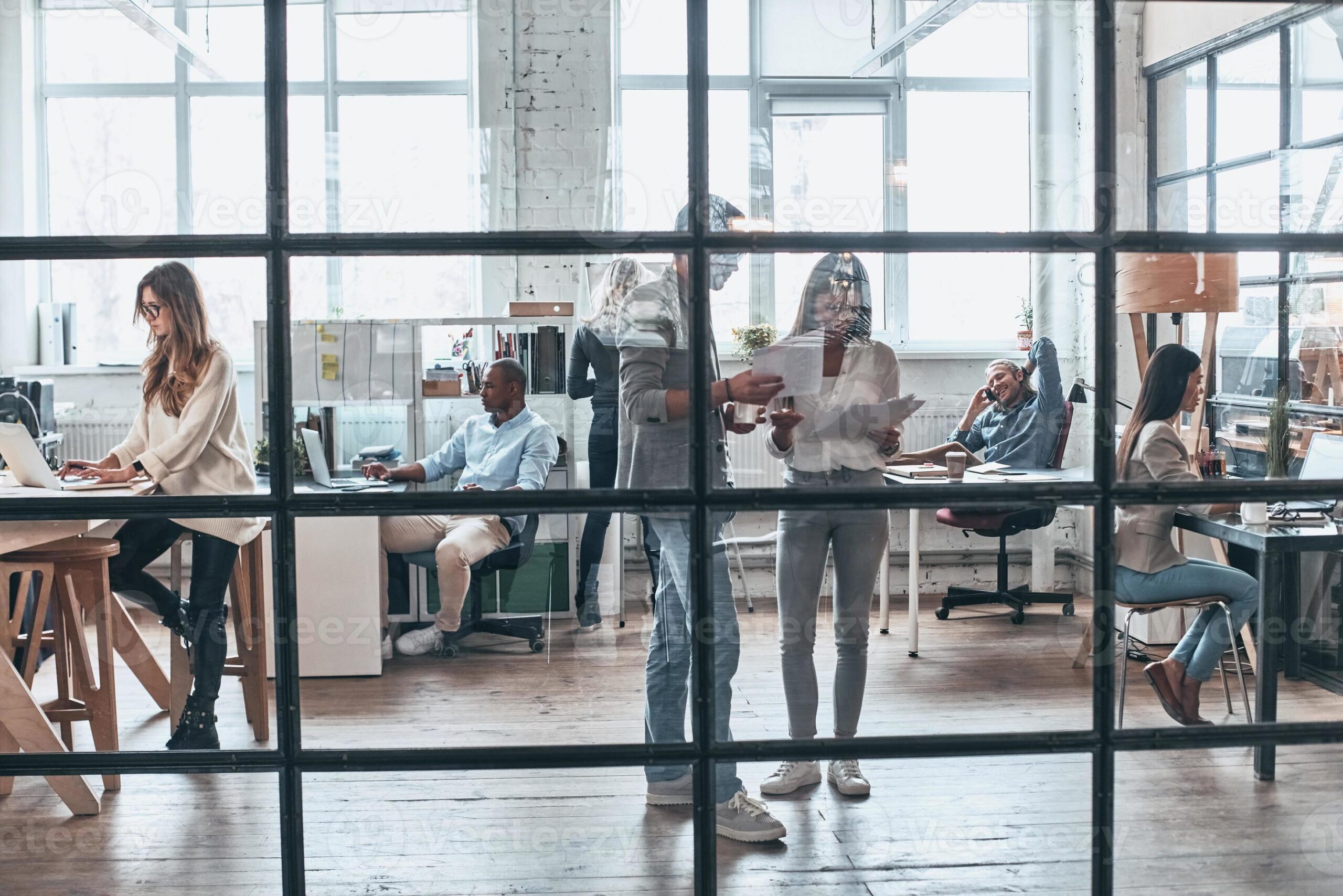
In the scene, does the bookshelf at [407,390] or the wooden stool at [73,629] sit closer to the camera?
the bookshelf at [407,390]

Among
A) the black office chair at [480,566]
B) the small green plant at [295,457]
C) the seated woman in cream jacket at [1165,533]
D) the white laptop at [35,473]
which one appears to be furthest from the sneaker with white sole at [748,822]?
the white laptop at [35,473]

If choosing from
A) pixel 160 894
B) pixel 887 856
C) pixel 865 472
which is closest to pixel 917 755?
pixel 887 856

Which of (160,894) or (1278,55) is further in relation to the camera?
(1278,55)

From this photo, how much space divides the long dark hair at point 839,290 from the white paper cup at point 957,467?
0.26m

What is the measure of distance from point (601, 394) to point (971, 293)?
65 cm

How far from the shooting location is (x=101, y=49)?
72.1 inches

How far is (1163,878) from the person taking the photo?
6.24 ft

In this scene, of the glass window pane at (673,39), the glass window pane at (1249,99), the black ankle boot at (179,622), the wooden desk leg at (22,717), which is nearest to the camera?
the glass window pane at (673,39)

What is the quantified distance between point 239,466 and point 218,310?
0.27 metres

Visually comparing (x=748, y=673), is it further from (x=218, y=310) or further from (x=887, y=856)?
(x=218, y=310)

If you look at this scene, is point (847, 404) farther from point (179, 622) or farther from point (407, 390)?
point (179, 622)

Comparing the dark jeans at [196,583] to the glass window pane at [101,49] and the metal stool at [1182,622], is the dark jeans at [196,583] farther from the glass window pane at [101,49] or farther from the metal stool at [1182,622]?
the metal stool at [1182,622]

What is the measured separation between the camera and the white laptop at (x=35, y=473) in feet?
5.96

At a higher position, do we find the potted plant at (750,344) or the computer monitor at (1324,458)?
the potted plant at (750,344)
